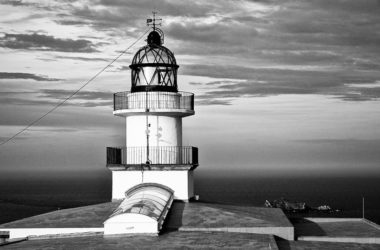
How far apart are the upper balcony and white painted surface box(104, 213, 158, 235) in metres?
6.67

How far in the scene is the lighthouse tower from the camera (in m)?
25.1

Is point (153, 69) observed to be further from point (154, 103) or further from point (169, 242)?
point (169, 242)

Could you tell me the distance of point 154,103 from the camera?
83.2 ft

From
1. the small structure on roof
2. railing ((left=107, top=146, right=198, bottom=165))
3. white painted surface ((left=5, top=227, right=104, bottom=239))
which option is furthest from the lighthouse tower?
white painted surface ((left=5, top=227, right=104, bottom=239))

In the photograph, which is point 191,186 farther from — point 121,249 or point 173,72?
point 121,249

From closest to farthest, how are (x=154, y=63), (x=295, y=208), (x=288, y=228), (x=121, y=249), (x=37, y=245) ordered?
(x=121, y=249), (x=37, y=245), (x=288, y=228), (x=154, y=63), (x=295, y=208)

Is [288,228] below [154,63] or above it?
below

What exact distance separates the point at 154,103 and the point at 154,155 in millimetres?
2227

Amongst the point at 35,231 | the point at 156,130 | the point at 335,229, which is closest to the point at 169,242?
the point at 35,231

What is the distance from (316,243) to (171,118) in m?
8.41

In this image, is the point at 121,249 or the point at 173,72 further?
the point at 173,72

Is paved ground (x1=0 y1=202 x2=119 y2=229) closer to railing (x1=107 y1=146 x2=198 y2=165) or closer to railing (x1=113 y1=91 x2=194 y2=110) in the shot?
railing (x1=107 y1=146 x2=198 y2=165)

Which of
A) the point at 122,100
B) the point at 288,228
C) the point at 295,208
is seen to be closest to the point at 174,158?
the point at 122,100

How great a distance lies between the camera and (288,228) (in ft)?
67.0
